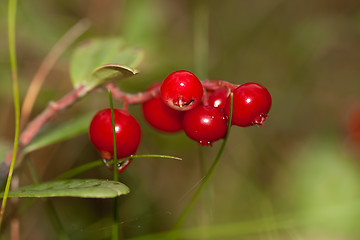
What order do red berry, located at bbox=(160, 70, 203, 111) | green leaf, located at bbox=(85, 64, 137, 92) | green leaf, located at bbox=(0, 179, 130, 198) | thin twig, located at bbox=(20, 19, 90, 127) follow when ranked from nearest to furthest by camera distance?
green leaf, located at bbox=(0, 179, 130, 198), red berry, located at bbox=(160, 70, 203, 111), green leaf, located at bbox=(85, 64, 137, 92), thin twig, located at bbox=(20, 19, 90, 127)

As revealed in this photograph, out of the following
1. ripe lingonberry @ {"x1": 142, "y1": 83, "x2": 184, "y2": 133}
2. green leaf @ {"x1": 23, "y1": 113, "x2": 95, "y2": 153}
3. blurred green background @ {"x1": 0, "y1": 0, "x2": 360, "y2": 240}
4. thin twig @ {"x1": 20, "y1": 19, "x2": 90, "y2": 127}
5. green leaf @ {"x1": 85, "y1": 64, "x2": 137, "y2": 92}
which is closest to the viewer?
green leaf @ {"x1": 85, "y1": 64, "x2": 137, "y2": 92}

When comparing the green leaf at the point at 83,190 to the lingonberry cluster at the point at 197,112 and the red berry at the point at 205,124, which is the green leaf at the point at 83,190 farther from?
the red berry at the point at 205,124

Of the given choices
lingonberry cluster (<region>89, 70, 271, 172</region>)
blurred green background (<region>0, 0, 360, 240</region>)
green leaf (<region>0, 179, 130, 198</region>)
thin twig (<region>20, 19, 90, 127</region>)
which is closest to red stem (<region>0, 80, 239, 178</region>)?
lingonberry cluster (<region>89, 70, 271, 172</region>)

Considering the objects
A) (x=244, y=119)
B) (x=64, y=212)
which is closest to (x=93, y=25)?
(x=64, y=212)

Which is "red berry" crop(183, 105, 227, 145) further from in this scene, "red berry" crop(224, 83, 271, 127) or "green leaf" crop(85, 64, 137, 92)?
"green leaf" crop(85, 64, 137, 92)

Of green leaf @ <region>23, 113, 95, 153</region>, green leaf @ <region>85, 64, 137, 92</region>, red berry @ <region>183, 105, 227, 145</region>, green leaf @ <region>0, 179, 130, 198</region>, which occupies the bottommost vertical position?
green leaf @ <region>0, 179, 130, 198</region>

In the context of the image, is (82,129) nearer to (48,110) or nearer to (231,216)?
(48,110)
